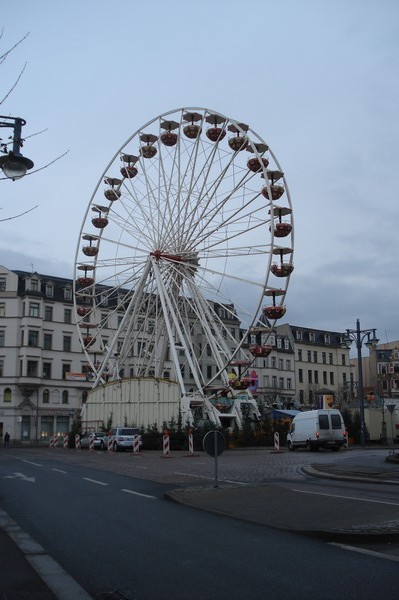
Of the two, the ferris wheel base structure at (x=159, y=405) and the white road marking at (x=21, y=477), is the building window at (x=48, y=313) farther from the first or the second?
the white road marking at (x=21, y=477)

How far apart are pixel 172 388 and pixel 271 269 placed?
13.0 meters

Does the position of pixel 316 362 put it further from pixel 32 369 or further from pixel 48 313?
pixel 32 369

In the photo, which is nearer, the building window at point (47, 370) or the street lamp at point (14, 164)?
the street lamp at point (14, 164)

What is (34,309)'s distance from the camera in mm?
77500

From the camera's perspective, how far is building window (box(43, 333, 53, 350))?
78.6 metres

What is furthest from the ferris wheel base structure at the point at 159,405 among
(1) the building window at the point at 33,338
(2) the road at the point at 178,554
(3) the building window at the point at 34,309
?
(2) the road at the point at 178,554

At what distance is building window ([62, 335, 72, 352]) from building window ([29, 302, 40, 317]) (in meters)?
5.12

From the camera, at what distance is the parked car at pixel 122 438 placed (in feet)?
137

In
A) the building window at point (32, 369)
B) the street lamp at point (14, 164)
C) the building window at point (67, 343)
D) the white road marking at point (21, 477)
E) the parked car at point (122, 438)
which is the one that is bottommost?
the white road marking at point (21, 477)

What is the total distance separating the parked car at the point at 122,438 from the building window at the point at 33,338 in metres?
35.8

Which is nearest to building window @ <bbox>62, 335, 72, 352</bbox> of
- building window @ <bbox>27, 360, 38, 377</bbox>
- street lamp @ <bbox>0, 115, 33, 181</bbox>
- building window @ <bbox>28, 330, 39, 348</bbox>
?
building window @ <bbox>28, 330, 39, 348</bbox>

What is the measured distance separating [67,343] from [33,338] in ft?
17.6

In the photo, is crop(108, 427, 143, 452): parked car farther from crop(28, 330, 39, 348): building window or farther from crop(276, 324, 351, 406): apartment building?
crop(276, 324, 351, 406): apartment building

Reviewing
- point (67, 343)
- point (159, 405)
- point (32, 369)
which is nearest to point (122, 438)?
point (159, 405)
